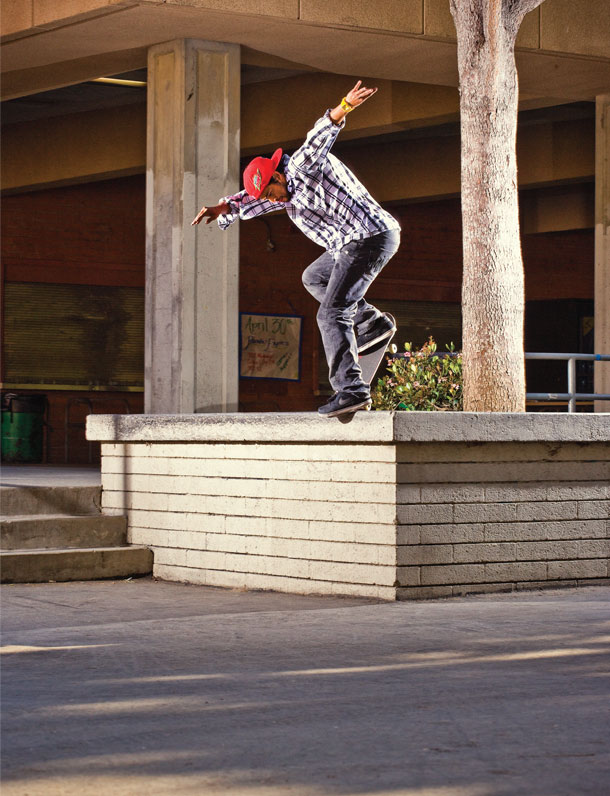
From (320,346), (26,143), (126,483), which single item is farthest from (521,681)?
(320,346)

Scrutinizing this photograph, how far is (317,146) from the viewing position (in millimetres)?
9055

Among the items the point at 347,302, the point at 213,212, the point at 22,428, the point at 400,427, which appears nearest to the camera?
the point at 400,427

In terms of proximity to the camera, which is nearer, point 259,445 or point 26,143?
point 259,445

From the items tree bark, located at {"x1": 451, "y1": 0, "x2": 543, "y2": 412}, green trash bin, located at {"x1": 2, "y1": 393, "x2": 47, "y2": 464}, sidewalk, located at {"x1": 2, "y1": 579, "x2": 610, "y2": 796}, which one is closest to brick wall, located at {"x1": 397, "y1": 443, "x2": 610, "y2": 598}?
sidewalk, located at {"x1": 2, "y1": 579, "x2": 610, "y2": 796}

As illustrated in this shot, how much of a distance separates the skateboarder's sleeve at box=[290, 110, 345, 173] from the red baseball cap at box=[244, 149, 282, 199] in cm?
19

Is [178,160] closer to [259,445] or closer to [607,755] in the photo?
[259,445]

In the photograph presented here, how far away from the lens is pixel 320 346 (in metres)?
28.8

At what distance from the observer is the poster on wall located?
27.6m

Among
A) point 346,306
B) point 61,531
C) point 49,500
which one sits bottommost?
point 61,531

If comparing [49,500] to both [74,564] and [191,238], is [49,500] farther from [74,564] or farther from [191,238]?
[191,238]

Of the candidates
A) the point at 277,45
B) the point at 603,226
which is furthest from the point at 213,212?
the point at 603,226

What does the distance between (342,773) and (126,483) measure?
7.30 m

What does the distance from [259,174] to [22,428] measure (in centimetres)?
1503

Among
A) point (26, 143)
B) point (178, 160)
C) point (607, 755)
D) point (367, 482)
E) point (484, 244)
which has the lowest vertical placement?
point (607, 755)
